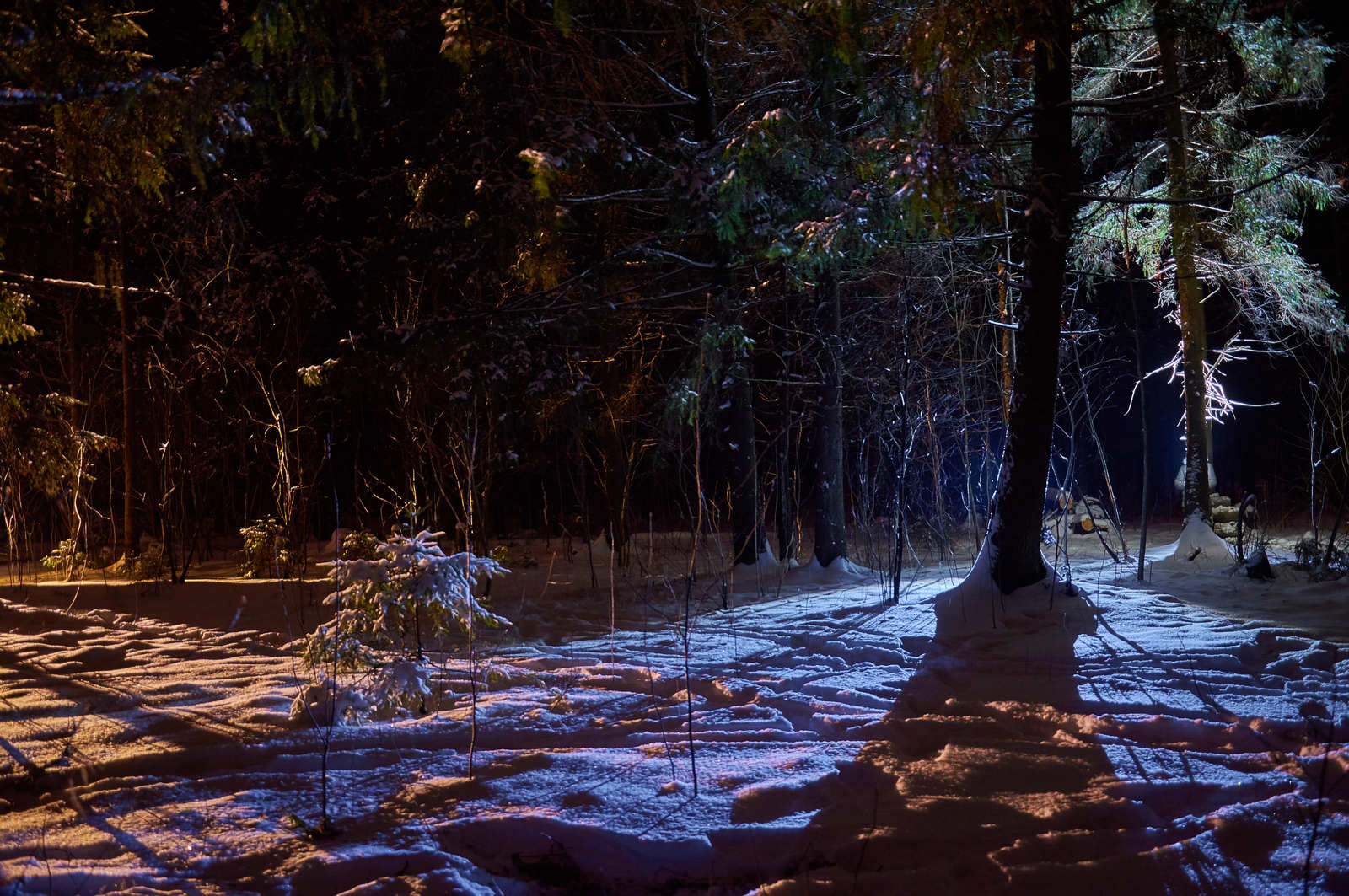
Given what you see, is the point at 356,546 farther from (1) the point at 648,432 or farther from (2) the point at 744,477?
(1) the point at 648,432

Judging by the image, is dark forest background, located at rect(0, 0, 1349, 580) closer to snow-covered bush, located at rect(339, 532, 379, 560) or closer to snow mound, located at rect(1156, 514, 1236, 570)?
snow-covered bush, located at rect(339, 532, 379, 560)

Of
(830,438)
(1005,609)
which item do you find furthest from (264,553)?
(1005,609)

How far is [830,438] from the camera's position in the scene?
1106 centimetres

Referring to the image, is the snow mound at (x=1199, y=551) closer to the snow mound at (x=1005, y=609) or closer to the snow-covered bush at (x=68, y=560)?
the snow mound at (x=1005, y=609)

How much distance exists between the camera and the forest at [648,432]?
11.5 feet

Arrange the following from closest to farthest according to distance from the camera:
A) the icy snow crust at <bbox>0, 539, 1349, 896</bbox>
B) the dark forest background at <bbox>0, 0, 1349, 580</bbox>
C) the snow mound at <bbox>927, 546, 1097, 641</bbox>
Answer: the icy snow crust at <bbox>0, 539, 1349, 896</bbox>
the snow mound at <bbox>927, 546, 1097, 641</bbox>
the dark forest background at <bbox>0, 0, 1349, 580</bbox>

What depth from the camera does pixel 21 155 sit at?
7672mm

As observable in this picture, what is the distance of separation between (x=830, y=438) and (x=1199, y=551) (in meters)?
4.68

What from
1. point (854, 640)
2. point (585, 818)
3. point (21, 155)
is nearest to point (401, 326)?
point (21, 155)

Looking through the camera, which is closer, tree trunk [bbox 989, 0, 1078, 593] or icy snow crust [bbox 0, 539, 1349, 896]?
icy snow crust [bbox 0, 539, 1349, 896]

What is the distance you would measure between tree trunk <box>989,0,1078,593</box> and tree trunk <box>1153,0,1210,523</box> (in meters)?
5.43

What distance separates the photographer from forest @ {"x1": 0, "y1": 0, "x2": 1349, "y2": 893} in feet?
11.5

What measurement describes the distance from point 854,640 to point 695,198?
449 cm

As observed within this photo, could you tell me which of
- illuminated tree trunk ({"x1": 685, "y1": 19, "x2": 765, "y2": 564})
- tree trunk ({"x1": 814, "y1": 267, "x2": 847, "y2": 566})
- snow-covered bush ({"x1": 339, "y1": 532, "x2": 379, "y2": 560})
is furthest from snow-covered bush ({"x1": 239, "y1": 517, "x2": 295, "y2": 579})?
tree trunk ({"x1": 814, "y1": 267, "x2": 847, "y2": 566})
